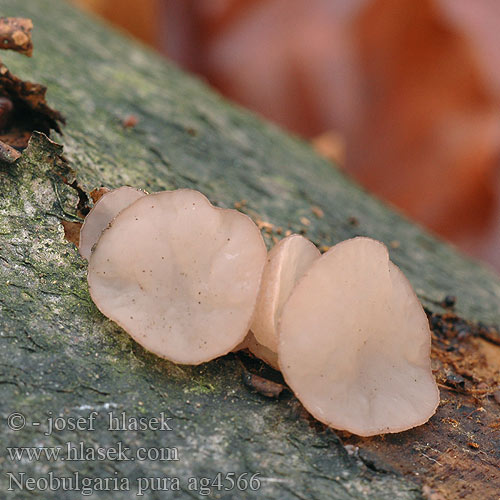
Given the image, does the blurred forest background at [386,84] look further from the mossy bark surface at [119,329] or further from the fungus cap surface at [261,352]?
the fungus cap surface at [261,352]

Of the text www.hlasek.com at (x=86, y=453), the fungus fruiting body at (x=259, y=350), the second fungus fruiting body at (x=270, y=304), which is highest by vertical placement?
the second fungus fruiting body at (x=270, y=304)

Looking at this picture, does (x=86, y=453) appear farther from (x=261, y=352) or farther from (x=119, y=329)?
(x=261, y=352)

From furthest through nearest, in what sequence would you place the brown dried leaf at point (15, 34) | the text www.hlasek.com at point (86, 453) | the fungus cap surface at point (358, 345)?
the brown dried leaf at point (15, 34), the fungus cap surface at point (358, 345), the text www.hlasek.com at point (86, 453)

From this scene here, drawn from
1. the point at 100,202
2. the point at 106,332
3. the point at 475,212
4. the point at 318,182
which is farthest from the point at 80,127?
the point at 475,212

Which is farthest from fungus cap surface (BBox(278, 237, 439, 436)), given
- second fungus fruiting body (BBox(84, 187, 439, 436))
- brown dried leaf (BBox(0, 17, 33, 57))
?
brown dried leaf (BBox(0, 17, 33, 57))

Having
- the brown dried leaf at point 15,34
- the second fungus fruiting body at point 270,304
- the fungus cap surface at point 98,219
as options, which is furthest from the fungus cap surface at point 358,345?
the brown dried leaf at point 15,34

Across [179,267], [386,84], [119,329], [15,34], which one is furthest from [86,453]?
[386,84]
